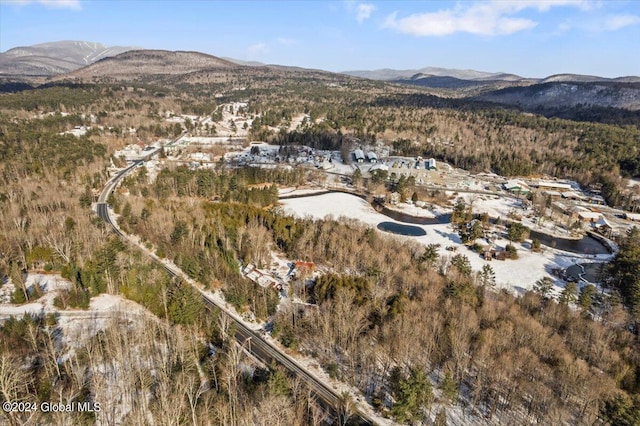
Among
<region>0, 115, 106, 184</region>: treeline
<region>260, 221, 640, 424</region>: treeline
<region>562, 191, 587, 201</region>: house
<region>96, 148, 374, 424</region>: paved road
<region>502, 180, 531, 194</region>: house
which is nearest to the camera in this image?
<region>260, 221, 640, 424</region>: treeline

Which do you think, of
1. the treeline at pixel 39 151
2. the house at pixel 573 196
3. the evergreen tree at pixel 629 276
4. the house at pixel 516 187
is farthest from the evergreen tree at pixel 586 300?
the treeline at pixel 39 151

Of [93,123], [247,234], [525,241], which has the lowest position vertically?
[525,241]

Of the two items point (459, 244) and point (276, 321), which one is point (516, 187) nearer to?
point (459, 244)

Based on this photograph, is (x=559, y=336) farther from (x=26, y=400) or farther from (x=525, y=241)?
(x=26, y=400)

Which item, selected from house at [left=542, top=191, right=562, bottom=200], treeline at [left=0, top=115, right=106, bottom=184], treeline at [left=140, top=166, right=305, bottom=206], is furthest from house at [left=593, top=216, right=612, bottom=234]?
treeline at [left=0, top=115, right=106, bottom=184]

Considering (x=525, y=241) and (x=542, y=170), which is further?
(x=542, y=170)

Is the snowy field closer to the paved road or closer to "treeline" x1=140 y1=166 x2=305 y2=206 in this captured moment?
"treeline" x1=140 y1=166 x2=305 y2=206

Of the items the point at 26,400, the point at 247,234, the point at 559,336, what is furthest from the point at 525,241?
the point at 26,400
